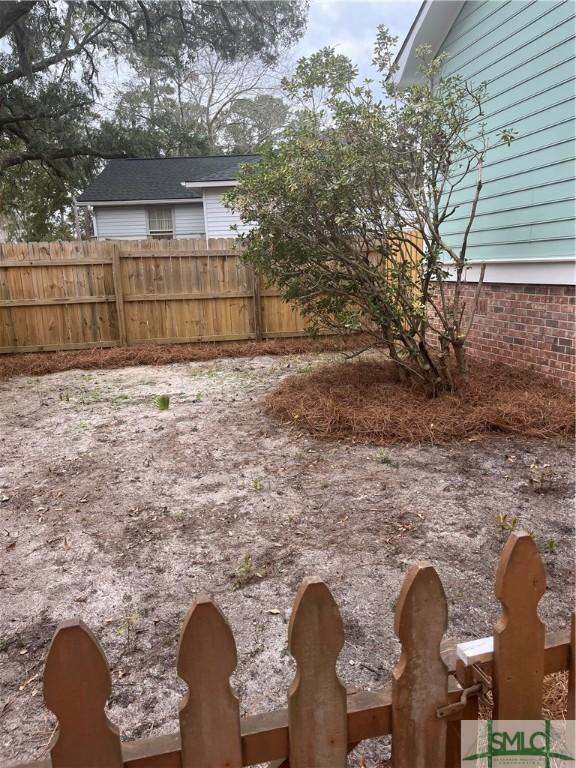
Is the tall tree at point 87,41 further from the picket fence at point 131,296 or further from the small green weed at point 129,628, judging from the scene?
the small green weed at point 129,628

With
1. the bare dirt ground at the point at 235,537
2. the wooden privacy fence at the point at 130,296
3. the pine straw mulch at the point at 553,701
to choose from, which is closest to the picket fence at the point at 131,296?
the wooden privacy fence at the point at 130,296

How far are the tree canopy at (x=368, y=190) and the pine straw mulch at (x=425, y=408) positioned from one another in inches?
14.1

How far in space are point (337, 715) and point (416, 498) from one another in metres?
2.31

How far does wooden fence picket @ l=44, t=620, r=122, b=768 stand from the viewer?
3.06 ft

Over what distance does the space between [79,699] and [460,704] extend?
0.81 meters

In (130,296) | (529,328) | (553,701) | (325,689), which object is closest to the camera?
(325,689)

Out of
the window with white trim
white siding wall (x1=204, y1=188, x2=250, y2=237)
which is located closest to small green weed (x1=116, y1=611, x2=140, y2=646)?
white siding wall (x1=204, y1=188, x2=250, y2=237)

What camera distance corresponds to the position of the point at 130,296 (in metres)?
9.26

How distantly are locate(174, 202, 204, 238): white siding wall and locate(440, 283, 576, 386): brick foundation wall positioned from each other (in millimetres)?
11750

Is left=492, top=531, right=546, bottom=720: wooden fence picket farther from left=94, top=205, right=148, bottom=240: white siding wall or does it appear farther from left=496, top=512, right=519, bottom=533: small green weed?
left=94, top=205, right=148, bottom=240: white siding wall

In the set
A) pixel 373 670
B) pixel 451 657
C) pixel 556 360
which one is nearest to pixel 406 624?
pixel 451 657

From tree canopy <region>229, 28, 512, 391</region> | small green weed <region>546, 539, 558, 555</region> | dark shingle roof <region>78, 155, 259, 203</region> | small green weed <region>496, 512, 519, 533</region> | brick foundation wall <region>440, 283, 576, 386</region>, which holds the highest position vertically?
dark shingle roof <region>78, 155, 259, 203</region>

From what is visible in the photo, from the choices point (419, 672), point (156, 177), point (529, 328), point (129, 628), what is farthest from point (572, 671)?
point (156, 177)

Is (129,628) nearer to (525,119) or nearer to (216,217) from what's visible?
(525,119)
